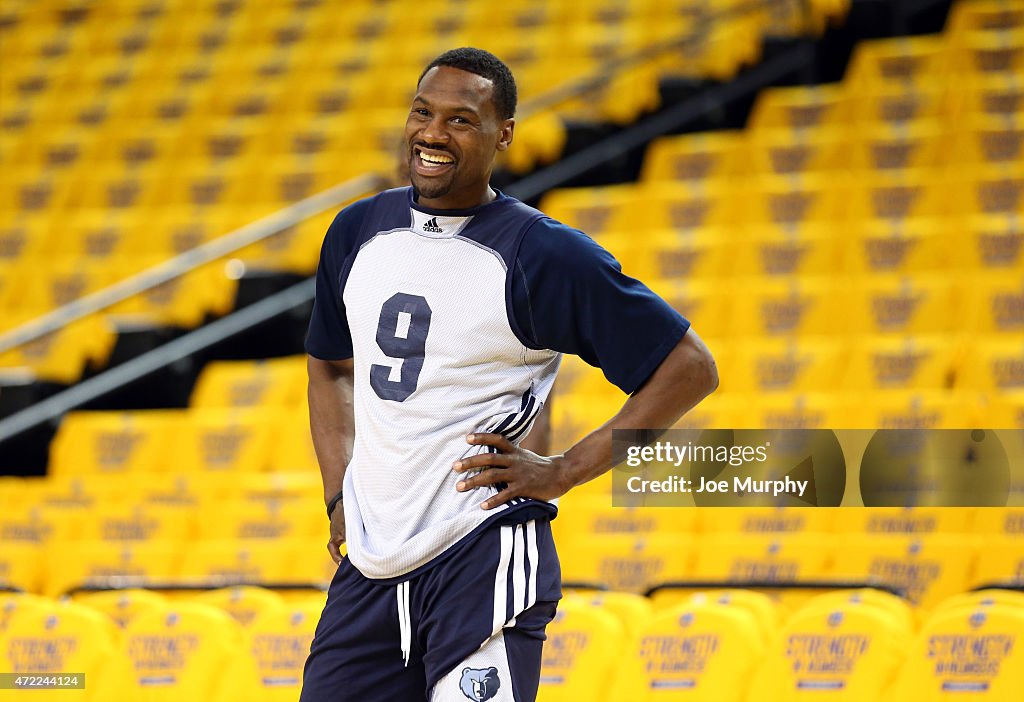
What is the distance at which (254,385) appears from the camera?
6.47m

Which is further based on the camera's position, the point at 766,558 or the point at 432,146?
the point at 766,558

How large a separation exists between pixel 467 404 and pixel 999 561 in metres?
2.89

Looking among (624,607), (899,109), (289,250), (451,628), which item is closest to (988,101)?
(899,109)

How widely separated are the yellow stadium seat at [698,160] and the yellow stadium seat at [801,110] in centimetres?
15

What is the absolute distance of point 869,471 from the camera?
16.4 feet

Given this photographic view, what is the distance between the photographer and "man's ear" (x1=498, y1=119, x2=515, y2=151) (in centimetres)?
240

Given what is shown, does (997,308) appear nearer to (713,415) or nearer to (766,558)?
(713,415)

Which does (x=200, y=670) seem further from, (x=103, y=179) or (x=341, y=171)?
(x=103, y=179)

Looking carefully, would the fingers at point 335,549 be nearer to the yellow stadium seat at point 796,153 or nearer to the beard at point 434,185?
the beard at point 434,185

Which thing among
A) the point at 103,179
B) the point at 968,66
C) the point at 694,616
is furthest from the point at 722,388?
the point at 103,179

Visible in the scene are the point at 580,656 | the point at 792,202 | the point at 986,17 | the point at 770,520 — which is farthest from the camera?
the point at 986,17

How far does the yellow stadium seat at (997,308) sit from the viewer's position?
5742 millimetres

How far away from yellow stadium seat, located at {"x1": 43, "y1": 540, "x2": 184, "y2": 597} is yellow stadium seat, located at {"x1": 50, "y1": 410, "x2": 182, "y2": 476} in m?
0.75

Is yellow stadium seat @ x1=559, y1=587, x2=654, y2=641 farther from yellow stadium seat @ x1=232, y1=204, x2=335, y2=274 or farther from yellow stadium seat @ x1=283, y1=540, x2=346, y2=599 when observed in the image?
yellow stadium seat @ x1=232, y1=204, x2=335, y2=274
